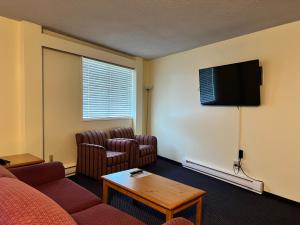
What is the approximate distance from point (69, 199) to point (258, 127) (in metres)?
2.79

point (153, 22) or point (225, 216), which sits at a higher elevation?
point (153, 22)

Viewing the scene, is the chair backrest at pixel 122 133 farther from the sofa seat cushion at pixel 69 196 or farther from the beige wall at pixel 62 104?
the sofa seat cushion at pixel 69 196

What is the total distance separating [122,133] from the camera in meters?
4.29

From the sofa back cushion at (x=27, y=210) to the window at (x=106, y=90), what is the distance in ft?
10.4

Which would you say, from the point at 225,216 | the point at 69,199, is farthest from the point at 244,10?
the point at 69,199

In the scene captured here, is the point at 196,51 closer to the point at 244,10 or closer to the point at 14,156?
the point at 244,10

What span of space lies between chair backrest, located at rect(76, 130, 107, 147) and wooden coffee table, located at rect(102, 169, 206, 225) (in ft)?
4.60

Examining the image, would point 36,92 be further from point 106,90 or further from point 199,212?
point 199,212

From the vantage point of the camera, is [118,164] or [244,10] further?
[118,164]

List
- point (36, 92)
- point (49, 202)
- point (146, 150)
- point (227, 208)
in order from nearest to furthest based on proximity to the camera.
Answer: point (49, 202)
point (227, 208)
point (36, 92)
point (146, 150)

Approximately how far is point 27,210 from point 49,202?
107mm

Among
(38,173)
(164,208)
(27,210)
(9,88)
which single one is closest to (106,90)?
(9,88)

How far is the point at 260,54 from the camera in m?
3.11

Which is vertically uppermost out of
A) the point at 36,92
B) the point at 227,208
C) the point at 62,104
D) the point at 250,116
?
the point at 36,92
